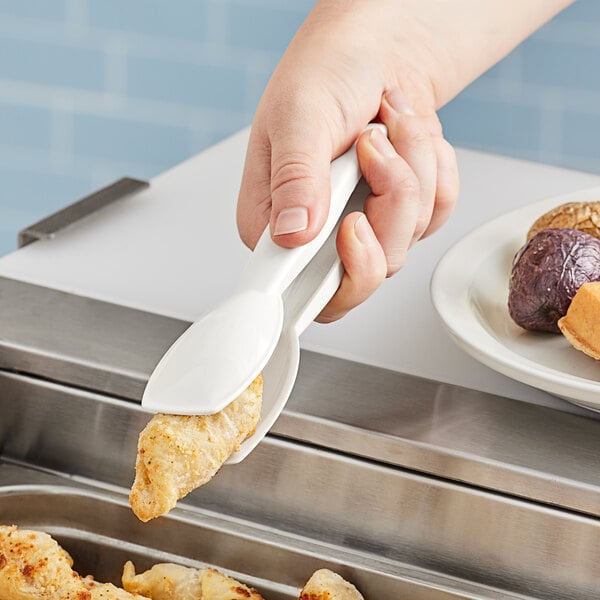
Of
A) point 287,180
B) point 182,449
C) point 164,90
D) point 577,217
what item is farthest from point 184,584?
point 164,90

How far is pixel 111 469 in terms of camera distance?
0.74 m

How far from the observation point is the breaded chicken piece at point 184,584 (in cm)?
Answer: 64

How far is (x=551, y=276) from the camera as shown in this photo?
701 mm

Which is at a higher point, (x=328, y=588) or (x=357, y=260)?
(x=357, y=260)

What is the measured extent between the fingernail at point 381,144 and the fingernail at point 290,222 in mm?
131

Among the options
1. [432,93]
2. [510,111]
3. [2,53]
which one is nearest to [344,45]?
[432,93]

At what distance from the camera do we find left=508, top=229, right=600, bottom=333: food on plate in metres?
0.70

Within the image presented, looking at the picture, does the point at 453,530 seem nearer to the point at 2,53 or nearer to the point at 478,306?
the point at 478,306

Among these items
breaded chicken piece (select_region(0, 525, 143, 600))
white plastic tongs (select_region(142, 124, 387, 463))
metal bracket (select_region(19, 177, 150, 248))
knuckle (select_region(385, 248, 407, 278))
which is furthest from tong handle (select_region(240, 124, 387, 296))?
metal bracket (select_region(19, 177, 150, 248))

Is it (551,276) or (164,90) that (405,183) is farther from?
(164,90)

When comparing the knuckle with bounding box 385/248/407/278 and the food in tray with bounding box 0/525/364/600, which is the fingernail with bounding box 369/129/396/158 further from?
the food in tray with bounding box 0/525/364/600

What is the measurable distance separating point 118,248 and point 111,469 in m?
0.27

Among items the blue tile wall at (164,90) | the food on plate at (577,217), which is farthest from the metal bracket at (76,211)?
the blue tile wall at (164,90)

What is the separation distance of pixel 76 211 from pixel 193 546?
1.41 feet
